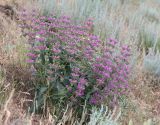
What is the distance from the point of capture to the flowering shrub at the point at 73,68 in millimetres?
3428

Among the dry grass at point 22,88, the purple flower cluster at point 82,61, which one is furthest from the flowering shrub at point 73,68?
the dry grass at point 22,88

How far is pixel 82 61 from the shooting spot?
355cm

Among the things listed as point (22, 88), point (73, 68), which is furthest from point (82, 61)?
point (22, 88)

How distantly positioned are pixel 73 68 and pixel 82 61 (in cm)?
13

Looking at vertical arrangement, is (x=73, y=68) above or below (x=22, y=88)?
above

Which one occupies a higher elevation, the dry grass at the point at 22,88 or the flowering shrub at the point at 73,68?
the flowering shrub at the point at 73,68

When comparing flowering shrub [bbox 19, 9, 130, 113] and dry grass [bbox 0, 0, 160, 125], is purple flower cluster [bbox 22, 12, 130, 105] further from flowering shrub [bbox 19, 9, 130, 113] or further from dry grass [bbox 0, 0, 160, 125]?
dry grass [bbox 0, 0, 160, 125]

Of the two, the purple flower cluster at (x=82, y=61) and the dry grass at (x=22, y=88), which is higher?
the purple flower cluster at (x=82, y=61)

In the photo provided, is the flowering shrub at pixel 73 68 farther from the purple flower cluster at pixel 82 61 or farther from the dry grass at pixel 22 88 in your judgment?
the dry grass at pixel 22 88

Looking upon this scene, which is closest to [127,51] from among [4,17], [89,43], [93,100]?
[89,43]

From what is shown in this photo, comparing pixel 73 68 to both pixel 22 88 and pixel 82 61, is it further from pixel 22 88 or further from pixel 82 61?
pixel 22 88

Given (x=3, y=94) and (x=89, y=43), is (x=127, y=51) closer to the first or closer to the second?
(x=89, y=43)

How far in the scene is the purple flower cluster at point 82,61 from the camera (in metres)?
3.42

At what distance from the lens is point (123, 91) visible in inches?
142
